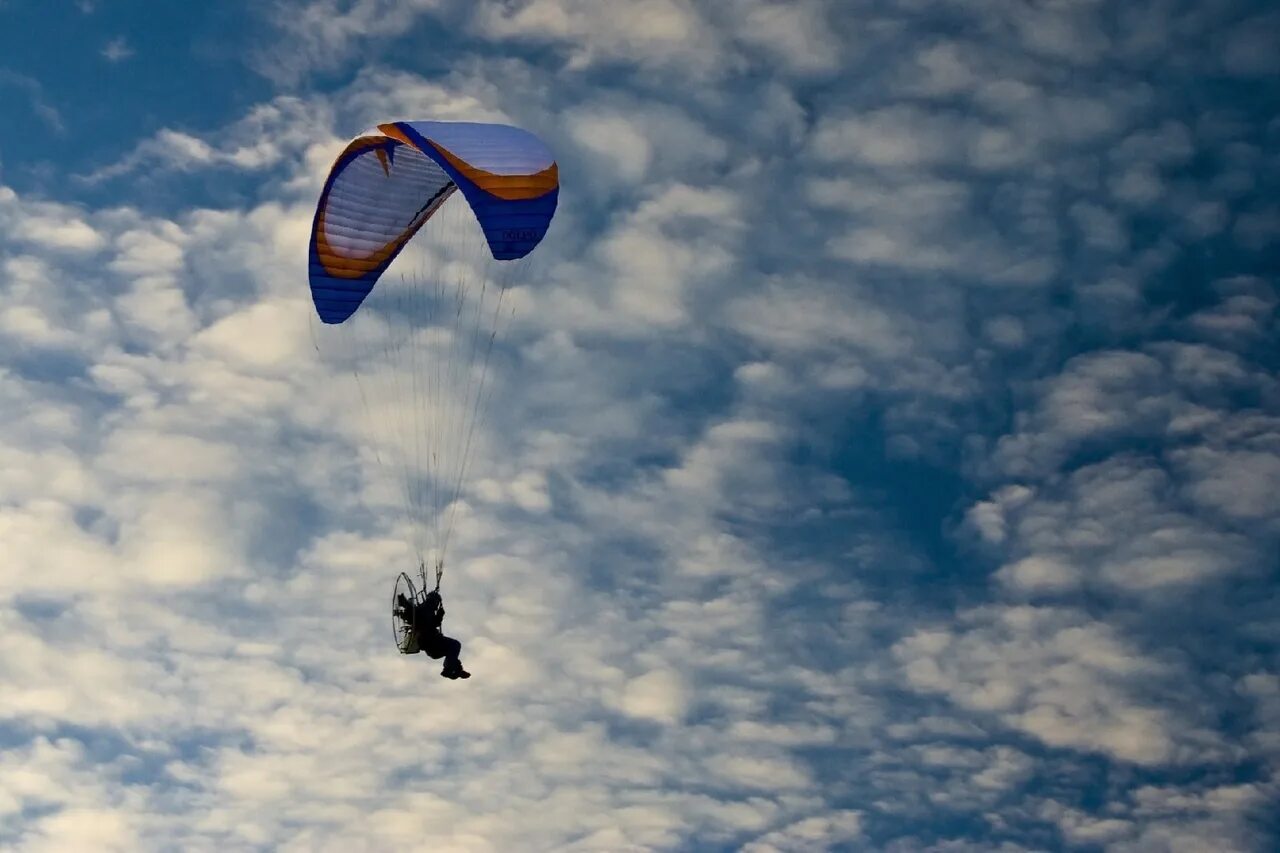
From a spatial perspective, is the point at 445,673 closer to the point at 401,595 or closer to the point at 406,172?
the point at 401,595

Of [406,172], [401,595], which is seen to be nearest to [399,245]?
[406,172]

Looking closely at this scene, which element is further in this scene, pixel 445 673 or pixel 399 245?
pixel 399 245

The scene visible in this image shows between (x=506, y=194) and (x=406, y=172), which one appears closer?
(x=506, y=194)

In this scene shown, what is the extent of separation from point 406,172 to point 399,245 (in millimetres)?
1627

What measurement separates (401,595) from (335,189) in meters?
9.22

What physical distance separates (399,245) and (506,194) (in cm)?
550

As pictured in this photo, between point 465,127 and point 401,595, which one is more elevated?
point 465,127

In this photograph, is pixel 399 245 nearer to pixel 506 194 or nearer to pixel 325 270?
pixel 325 270

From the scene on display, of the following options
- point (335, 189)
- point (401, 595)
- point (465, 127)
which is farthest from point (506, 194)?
point (401, 595)

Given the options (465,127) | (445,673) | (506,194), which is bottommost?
(445,673)

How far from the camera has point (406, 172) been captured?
4359 cm

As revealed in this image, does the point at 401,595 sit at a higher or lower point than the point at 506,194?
lower

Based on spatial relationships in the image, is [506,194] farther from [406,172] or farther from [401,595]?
[401,595]

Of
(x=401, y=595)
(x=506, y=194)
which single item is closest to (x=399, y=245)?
(x=506, y=194)
